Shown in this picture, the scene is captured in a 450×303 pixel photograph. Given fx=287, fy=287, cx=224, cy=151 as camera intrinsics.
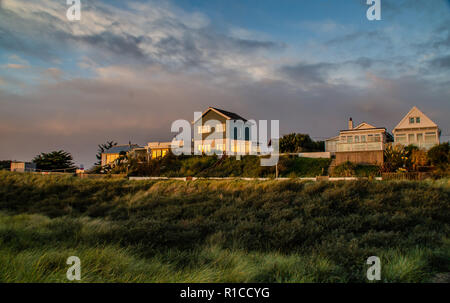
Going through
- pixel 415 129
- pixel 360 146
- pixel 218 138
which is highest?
pixel 415 129

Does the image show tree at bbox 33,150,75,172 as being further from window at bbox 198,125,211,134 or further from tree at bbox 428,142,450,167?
tree at bbox 428,142,450,167

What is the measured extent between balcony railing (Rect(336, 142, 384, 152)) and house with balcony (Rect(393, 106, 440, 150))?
12744 millimetres

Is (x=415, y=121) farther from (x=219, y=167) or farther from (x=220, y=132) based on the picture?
(x=219, y=167)

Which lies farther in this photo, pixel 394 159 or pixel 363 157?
pixel 363 157

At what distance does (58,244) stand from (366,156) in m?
24.0

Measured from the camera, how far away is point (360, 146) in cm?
2567

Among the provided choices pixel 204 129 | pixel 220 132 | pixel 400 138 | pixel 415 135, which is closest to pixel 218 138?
pixel 220 132

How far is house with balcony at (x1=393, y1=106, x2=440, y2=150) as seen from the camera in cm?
3488

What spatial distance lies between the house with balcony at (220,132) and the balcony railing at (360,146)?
505 inches

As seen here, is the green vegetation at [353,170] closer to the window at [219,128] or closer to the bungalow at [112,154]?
the window at [219,128]

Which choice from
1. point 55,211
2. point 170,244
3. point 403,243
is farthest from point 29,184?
point 403,243

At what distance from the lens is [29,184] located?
20344 mm

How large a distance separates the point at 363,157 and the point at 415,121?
55.5 ft
